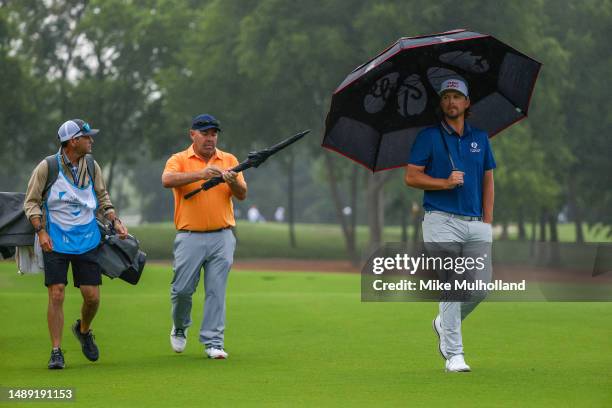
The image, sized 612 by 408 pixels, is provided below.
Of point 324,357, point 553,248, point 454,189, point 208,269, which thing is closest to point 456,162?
point 454,189

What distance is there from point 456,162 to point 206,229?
276 cm

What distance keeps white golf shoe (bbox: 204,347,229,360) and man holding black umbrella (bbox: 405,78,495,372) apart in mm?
2442

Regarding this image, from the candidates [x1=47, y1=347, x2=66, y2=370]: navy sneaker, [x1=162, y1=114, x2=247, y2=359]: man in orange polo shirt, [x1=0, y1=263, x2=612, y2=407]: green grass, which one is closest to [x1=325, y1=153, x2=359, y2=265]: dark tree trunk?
[x1=0, y1=263, x2=612, y2=407]: green grass

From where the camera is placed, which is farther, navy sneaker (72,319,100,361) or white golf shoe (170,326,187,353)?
white golf shoe (170,326,187,353)

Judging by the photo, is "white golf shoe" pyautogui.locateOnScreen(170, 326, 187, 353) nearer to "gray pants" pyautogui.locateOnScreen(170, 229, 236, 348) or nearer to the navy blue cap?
"gray pants" pyautogui.locateOnScreen(170, 229, 236, 348)

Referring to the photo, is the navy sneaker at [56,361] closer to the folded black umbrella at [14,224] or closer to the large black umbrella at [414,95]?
the folded black umbrella at [14,224]

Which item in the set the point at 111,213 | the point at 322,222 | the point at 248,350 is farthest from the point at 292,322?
the point at 322,222

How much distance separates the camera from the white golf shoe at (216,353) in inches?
476

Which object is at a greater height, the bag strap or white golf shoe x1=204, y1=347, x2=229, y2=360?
the bag strap

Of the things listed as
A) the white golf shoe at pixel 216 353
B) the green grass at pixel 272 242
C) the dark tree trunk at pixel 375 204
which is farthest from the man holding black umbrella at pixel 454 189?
the green grass at pixel 272 242

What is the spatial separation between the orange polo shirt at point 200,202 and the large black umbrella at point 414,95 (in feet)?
4.19

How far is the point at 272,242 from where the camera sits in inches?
2510

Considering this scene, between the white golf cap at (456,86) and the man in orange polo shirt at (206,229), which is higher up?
the white golf cap at (456,86)

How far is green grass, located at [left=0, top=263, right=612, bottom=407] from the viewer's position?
928cm
